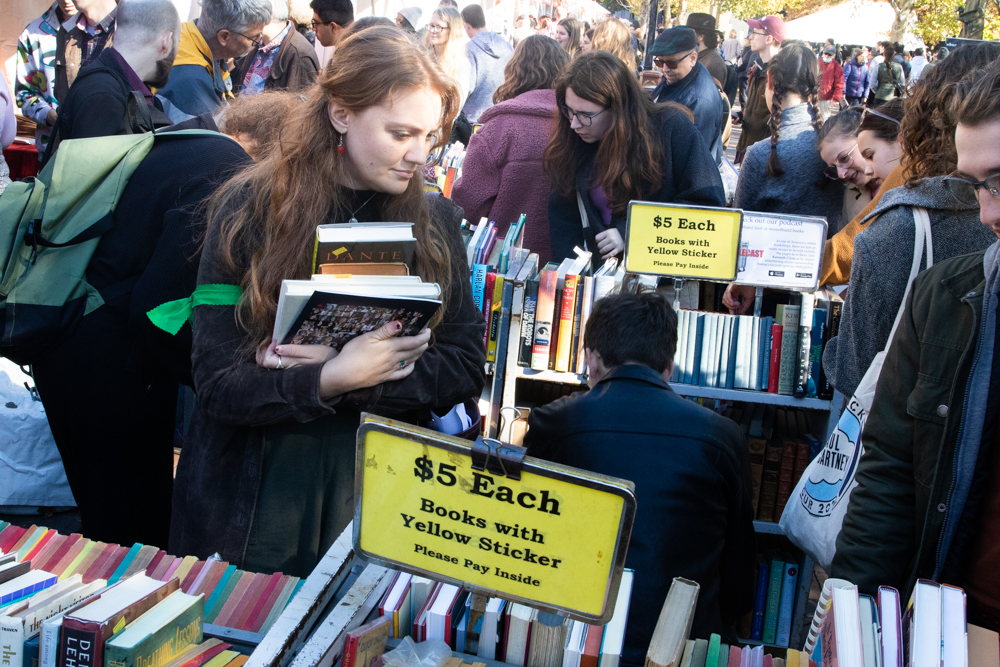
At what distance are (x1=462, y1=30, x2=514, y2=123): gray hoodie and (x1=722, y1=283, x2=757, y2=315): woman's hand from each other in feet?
15.9

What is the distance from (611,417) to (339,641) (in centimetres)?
120

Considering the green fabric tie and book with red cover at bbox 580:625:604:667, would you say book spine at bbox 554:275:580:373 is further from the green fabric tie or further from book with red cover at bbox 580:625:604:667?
book with red cover at bbox 580:625:604:667

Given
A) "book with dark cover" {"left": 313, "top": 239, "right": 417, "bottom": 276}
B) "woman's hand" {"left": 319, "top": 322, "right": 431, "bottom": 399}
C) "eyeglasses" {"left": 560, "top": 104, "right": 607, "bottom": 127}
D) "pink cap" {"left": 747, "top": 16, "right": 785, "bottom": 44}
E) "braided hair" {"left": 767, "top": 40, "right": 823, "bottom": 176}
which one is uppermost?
"pink cap" {"left": 747, "top": 16, "right": 785, "bottom": 44}

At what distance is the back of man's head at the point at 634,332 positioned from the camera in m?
2.35

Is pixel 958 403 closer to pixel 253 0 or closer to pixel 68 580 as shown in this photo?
pixel 68 580

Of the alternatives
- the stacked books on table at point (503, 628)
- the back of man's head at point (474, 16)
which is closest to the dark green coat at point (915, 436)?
the stacked books on table at point (503, 628)

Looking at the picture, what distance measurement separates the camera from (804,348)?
123 inches

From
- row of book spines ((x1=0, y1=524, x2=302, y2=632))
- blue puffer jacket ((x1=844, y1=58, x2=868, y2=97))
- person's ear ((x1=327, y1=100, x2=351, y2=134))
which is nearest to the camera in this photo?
row of book spines ((x1=0, y1=524, x2=302, y2=632))

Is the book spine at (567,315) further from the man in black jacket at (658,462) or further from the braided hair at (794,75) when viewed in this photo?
the braided hair at (794,75)

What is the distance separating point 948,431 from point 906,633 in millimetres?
599

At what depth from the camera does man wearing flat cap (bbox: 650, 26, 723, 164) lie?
531cm

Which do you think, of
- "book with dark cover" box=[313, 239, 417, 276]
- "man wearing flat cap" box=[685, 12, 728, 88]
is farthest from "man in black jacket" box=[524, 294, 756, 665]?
"man wearing flat cap" box=[685, 12, 728, 88]

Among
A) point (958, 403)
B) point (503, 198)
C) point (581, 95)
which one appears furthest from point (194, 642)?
point (503, 198)

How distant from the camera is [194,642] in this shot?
1.23 metres
